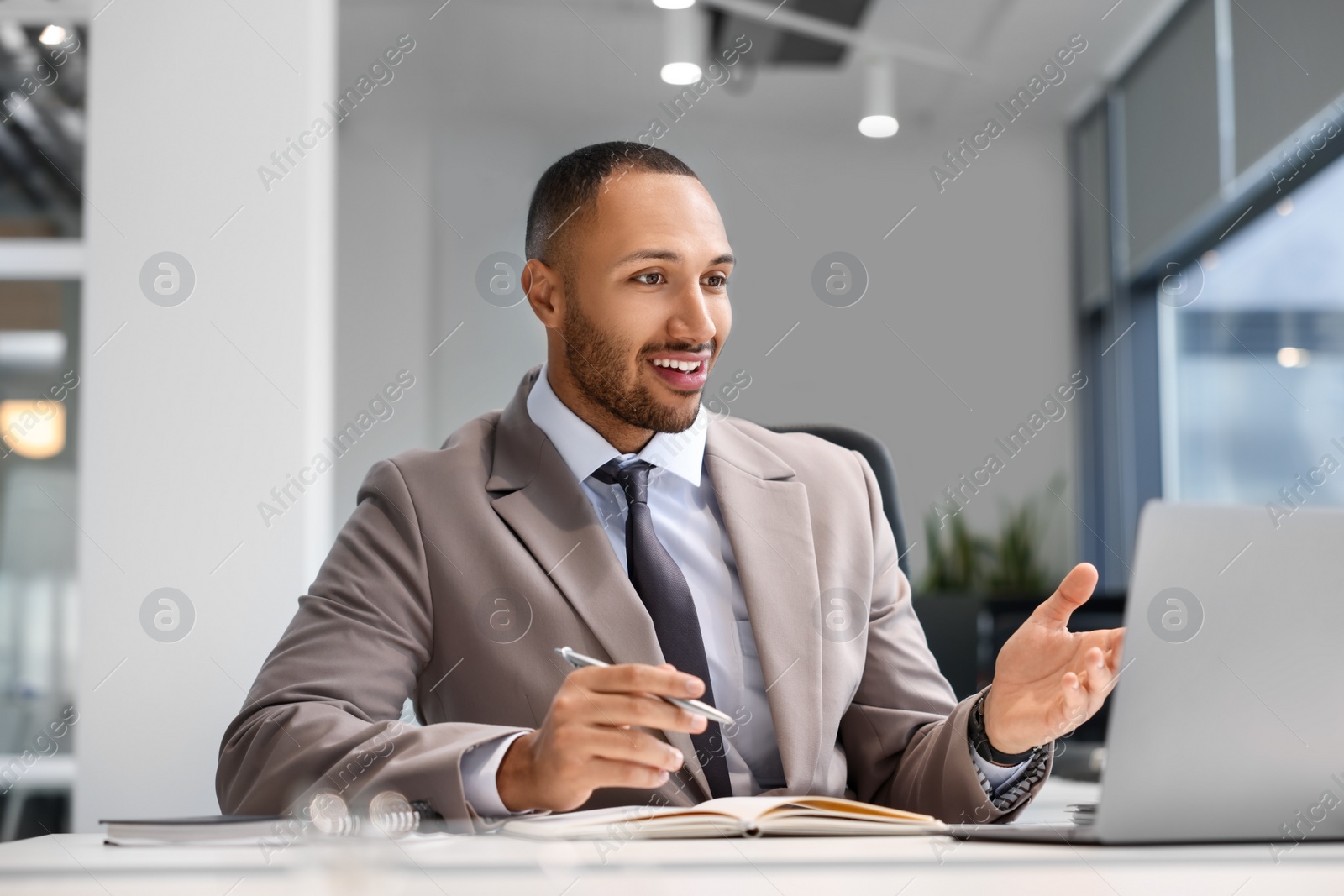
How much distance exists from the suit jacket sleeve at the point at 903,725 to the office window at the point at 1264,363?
2279 millimetres

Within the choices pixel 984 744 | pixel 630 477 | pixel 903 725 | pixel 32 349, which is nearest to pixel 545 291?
pixel 630 477

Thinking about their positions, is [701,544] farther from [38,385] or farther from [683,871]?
[38,385]

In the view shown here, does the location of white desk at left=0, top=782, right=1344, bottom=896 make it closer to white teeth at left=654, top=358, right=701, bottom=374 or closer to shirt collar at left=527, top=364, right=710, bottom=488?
shirt collar at left=527, top=364, right=710, bottom=488

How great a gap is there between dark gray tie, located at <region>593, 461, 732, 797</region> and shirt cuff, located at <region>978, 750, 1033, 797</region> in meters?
0.32

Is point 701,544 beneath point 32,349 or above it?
beneath

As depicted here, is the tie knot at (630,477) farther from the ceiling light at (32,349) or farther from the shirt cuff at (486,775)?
the ceiling light at (32,349)

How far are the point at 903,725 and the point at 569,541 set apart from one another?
1.74 feet

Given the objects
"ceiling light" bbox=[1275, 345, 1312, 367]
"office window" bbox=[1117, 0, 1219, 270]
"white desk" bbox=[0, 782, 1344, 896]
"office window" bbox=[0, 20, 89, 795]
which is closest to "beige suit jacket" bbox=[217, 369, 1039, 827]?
"white desk" bbox=[0, 782, 1344, 896]

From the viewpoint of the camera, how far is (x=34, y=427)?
10.0 feet

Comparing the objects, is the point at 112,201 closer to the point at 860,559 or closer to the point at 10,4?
the point at 10,4

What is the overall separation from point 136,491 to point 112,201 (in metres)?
0.65

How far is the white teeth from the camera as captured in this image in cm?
176

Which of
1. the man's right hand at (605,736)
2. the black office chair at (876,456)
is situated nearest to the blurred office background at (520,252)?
the black office chair at (876,456)

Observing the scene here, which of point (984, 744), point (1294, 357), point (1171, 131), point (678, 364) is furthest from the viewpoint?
point (1171, 131)
